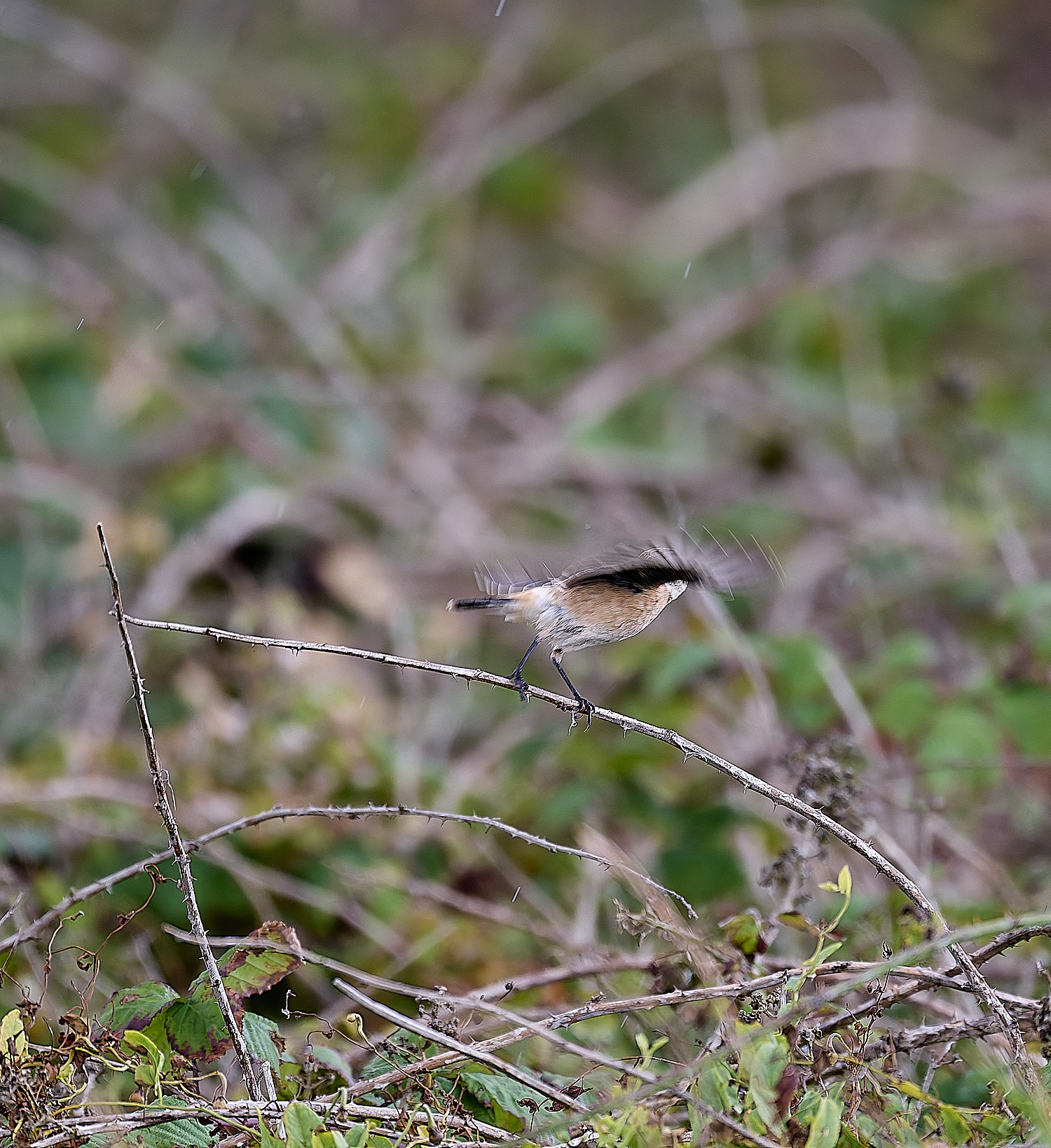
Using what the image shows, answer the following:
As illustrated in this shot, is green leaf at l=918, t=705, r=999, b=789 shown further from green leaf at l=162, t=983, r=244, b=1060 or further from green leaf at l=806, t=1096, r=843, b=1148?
green leaf at l=162, t=983, r=244, b=1060

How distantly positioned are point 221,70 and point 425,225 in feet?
12.0

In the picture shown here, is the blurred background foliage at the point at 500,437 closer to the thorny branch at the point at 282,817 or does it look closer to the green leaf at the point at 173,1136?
the thorny branch at the point at 282,817

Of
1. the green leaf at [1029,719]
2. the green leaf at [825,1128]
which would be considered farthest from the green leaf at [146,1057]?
the green leaf at [1029,719]

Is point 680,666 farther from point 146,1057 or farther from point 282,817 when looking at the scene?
point 146,1057

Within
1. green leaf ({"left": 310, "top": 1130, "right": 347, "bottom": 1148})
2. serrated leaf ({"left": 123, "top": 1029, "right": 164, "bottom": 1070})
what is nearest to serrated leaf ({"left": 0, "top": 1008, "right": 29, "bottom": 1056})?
serrated leaf ({"left": 123, "top": 1029, "right": 164, "bottom": 1070})

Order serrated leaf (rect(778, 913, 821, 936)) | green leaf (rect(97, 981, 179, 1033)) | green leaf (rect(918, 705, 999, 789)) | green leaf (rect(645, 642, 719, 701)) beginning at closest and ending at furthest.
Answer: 1. green leaf (rect(97, 981, 179, 1033))
2. serrated leaf (rect(778, 913, 821, 936))
3. green leaf (rect(918, 705, 999, 789))
4. green leaf (rect(645, 642, 719, 701))

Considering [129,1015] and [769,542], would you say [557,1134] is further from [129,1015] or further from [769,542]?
[769,542]

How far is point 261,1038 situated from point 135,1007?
0.22m

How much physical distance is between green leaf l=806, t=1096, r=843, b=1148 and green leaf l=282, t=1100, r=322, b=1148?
2.30ft

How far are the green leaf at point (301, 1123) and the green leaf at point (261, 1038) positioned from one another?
30cm

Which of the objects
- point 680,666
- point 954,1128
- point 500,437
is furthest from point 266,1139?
point 500,437

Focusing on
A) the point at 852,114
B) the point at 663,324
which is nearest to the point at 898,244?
the point at 852,114

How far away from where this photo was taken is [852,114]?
346 inches

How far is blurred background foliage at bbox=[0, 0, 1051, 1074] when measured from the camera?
157 inches
